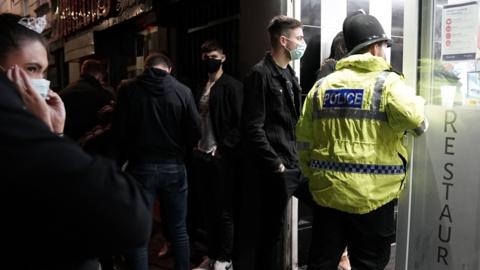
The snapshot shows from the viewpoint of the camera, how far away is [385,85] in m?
2.40

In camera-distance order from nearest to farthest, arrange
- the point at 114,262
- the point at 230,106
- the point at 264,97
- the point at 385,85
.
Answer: the point at 385,85
the point at 264,97
the point at 230,106
the point at 114,262

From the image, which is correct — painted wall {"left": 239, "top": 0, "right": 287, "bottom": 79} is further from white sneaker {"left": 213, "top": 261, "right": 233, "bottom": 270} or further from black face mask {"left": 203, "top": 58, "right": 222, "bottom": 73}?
A: white sneaker {"left": 213, "top": 261, "right": 233, "bottom": 270}

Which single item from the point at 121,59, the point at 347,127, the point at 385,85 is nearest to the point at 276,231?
the point at 347,127

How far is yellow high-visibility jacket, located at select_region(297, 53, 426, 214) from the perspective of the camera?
2.41 metres

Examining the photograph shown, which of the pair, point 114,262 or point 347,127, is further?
point 114,262

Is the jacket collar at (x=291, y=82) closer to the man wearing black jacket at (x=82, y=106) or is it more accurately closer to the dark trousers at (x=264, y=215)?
the dark trousers at (x=264, y=215)

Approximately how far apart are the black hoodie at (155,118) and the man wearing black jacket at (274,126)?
0.49 m

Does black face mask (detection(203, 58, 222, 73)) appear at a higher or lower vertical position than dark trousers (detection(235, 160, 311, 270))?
higher

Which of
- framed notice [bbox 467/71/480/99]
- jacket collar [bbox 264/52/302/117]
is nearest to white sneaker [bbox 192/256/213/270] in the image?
jacket collar [bbox 264/52/302/117]

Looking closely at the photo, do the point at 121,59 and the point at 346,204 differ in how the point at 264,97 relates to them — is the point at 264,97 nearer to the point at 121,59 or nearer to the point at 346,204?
the point at 346,204

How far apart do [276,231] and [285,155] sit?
1.97ft

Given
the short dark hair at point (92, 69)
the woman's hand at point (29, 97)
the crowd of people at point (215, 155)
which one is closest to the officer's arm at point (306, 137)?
the crowd of people at point (215, 155)

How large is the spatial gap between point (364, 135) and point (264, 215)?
1336 millimetres

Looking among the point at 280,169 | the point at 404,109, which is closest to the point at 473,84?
the point at 404,109
